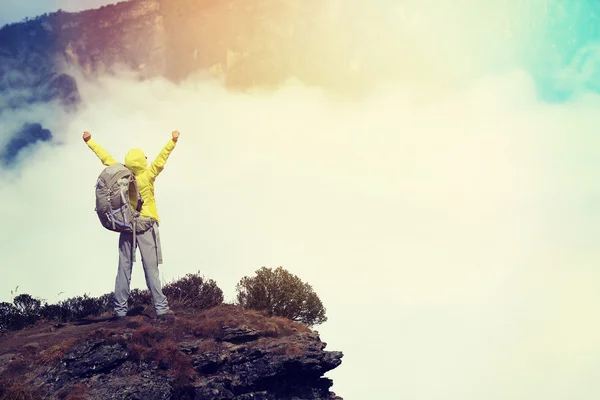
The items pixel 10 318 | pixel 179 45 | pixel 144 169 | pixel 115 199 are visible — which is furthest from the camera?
pixel 179 45

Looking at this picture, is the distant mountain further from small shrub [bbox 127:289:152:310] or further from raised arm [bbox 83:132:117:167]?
raised arm [bbox 83:132:117:167]

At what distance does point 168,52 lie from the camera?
3932 inches

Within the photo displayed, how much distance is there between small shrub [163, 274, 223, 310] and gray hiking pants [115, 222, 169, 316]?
1.93 m

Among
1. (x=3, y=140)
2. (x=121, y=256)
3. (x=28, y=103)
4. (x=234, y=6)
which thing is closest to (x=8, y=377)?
(x=121, y=256)

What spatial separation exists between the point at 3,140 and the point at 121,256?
71876mm

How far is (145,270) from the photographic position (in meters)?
17.8

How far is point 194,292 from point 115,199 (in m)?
4.07

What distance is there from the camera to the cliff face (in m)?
14.9

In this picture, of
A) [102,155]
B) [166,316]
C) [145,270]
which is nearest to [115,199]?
[102,155]

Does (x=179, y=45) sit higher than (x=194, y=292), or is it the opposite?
(x=179, y=45)

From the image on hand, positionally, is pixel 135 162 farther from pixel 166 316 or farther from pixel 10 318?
pixel 10 318

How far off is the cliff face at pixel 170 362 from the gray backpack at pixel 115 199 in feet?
7.64

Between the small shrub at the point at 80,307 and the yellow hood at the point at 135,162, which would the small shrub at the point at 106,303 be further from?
the yellow hood at the point at 135,162

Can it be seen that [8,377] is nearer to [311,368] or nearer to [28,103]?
[311,368]
